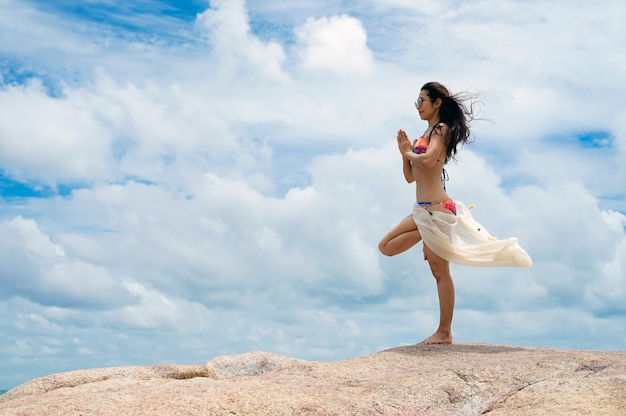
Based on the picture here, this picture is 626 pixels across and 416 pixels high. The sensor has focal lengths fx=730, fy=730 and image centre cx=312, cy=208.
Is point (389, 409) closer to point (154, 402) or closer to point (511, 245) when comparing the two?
point (154, 402)

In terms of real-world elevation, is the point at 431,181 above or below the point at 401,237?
above

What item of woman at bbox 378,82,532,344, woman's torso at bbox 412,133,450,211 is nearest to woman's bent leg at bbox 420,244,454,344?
woman at bbox 378,82,532,344

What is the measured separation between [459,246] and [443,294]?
0.68 meters

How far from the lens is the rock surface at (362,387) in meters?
5.92

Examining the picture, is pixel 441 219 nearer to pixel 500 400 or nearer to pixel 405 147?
pixel 405 147

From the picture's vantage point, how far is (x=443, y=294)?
32.0 ft

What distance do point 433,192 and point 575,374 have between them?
3.21m

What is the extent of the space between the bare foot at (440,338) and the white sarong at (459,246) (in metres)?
1.00

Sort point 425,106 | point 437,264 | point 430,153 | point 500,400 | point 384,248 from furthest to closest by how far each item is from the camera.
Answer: point 384,248 → point 425,106 → point 437,264 → point 430,153 → point 500,400

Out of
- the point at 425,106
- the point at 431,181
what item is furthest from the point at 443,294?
the point at 425,106

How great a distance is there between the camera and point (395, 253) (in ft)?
33.1

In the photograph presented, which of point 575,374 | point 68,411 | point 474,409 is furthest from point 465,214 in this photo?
point 68,411

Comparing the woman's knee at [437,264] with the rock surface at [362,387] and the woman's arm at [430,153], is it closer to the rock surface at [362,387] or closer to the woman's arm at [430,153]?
the rock surface at [362,387]

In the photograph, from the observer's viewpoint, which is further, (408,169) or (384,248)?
(384,248)
